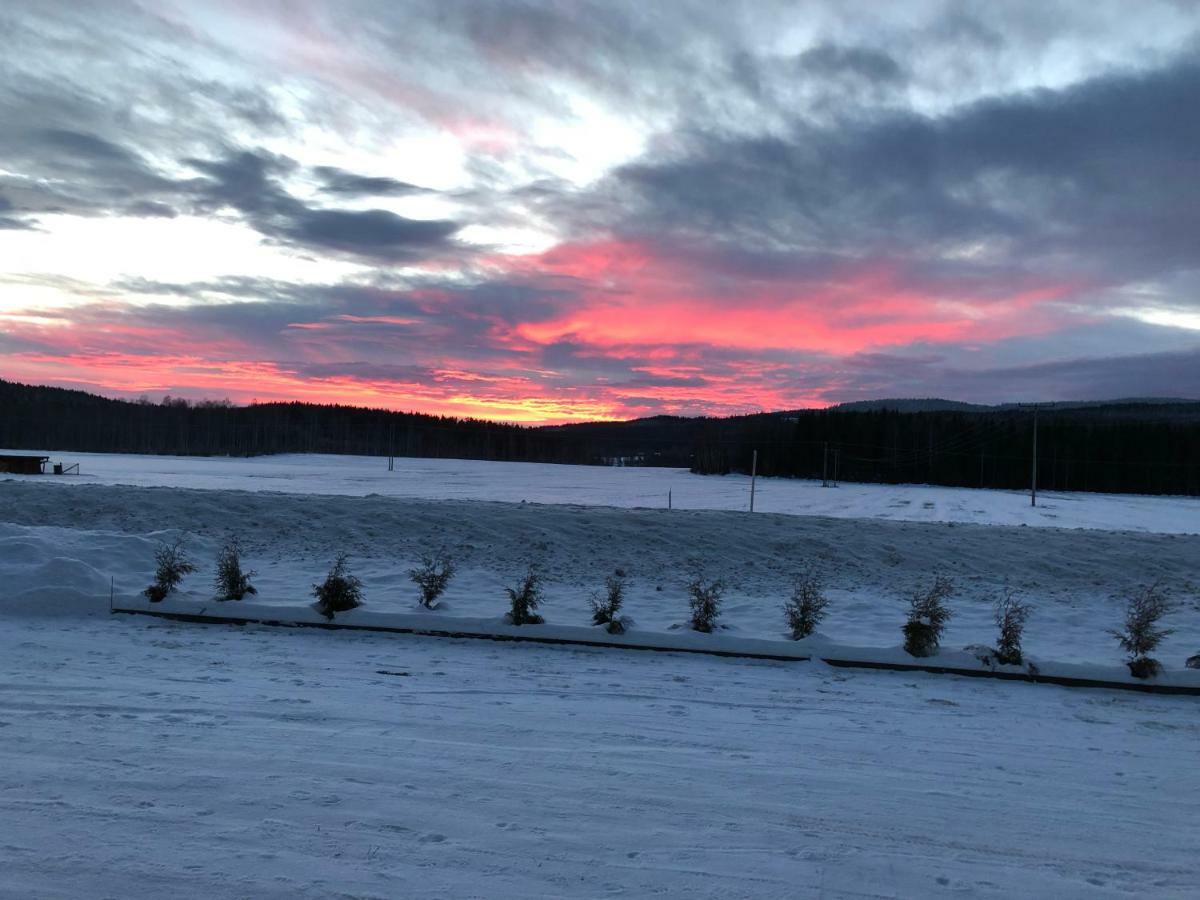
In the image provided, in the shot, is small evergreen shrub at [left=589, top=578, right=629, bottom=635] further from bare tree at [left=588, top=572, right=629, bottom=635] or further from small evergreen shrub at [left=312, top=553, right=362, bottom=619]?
small evergreen shrub at [left=312, top=553, right=362, bottom=619]

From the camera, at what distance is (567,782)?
4.35m

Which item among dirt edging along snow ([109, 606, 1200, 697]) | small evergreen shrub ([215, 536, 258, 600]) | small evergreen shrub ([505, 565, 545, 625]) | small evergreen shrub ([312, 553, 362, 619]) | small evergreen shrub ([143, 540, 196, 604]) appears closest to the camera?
dirt edging along snow ([109, 606, 1200, 697])

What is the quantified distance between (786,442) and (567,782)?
94.9 metres

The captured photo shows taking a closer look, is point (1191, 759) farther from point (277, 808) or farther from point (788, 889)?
point (277, 808)

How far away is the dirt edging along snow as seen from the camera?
23.0 ft

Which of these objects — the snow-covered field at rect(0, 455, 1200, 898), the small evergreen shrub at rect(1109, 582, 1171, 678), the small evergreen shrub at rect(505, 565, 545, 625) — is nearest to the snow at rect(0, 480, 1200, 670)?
the snow-covered field at rect(0, 455, 1200, 898)

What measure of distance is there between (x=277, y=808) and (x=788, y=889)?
2.37 meters

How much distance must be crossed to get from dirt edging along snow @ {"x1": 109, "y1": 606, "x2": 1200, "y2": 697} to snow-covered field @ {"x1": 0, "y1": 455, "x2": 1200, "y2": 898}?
0.15m

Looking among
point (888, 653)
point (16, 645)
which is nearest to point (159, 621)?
point (16, 645)

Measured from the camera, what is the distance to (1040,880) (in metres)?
3.52

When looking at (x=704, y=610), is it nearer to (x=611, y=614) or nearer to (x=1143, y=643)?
(x=611, y=614)

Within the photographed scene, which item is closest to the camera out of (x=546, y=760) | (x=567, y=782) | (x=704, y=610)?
(x=567, y=782)

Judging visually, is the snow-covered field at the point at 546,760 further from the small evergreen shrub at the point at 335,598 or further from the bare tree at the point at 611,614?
the bare tree at the point at 611,614

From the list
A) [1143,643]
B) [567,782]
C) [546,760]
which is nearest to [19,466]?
[546,760]
